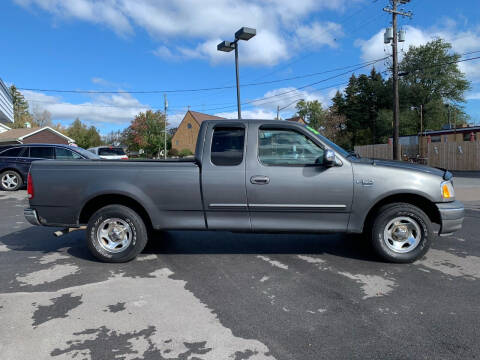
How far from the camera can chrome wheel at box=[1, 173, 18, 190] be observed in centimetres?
1150

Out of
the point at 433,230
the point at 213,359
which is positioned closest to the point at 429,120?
the point at 433,230

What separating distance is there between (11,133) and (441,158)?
3853cm

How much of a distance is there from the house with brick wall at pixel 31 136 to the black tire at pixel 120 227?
29781 mm

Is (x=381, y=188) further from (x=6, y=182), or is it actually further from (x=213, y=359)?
(x=6, y=182)

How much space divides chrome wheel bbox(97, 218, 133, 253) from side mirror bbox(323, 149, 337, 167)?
2653 mm

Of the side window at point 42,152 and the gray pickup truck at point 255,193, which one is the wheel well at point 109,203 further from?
the side window at point 42,152

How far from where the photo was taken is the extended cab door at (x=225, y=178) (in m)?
4.06

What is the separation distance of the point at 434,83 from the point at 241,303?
5516 centimetres

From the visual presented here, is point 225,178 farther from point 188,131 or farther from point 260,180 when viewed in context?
point 188,131

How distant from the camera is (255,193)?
4035mm

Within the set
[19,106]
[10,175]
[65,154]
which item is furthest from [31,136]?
[19,106]

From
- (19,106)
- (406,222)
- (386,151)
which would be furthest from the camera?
(19,106)

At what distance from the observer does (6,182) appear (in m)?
11.5

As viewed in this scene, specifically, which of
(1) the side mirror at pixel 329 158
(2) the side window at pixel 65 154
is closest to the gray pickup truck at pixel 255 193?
(1) the side mirror at pixel 329 158
